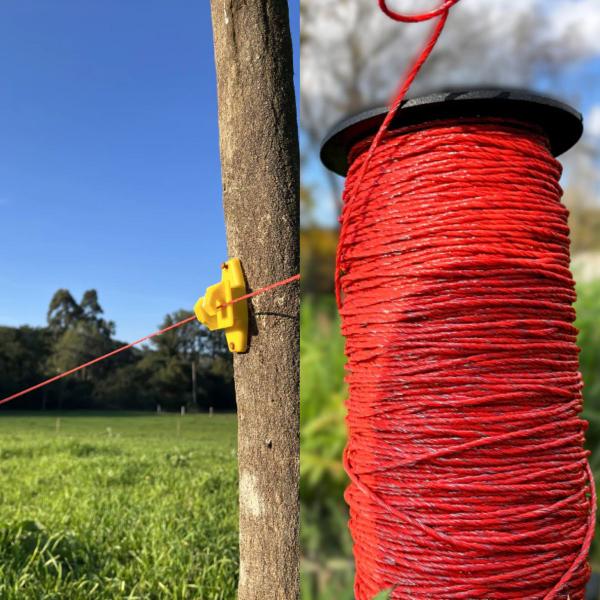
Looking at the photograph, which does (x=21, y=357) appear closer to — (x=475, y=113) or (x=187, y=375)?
(x=187, y=375)

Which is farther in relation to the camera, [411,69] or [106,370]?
[106,370]

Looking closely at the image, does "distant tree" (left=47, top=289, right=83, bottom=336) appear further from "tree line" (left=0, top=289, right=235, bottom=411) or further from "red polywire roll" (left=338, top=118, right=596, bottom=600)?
"red polywire roll" (left=338, top=118, right=596, bottom=600)

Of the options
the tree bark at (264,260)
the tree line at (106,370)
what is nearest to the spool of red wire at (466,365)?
the tree bark at (264,260)

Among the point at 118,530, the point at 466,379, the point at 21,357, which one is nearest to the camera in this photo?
the point at 466,379

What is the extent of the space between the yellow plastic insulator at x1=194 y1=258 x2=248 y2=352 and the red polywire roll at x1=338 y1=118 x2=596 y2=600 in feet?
2.25

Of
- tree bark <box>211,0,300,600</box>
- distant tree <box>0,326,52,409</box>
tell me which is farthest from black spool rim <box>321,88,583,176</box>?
distant tree <box>0,326,52,409</box>

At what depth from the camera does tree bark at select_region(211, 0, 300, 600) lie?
166 centimetres

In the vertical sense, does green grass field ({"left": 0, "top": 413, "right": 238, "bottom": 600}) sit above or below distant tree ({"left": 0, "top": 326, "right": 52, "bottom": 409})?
below

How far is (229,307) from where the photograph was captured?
149cm

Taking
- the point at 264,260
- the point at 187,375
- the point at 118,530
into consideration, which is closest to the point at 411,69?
the point at 264,260

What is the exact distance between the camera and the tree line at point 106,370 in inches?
1148

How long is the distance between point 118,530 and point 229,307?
3485mm

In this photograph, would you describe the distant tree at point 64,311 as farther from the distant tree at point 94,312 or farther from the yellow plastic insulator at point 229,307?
the yellow plastic insulator at point 229,307

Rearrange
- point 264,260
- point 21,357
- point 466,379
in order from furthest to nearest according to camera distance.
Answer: point 21,357 < point 264,260 < point 466,379
